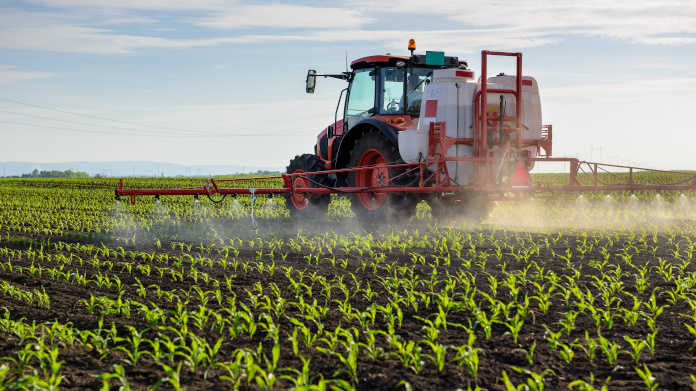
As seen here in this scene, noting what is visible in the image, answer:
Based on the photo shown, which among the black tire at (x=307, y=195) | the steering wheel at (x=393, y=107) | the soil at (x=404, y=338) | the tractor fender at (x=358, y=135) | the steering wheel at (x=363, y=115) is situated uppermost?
the steering wheel at (x=393, y=107)

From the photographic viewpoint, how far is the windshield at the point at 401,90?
11.2 meters

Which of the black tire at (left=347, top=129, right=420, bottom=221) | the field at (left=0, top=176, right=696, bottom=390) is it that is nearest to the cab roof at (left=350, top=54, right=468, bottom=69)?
the black tire at (left=347, top=129, right=420, bottom=221)

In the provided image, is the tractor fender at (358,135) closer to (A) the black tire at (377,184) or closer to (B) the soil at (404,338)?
(A) the black tire at (377,184)

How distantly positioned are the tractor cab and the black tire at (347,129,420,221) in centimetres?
25

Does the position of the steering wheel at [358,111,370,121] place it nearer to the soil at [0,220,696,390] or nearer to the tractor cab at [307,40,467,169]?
the tractor cab at [307,40,467,169]

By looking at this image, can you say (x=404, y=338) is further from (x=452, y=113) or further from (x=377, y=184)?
(x=377, y=184)

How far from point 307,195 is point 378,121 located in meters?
2.34

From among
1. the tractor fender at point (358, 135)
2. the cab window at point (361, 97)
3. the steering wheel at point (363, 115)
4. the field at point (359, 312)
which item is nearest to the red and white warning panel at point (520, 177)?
the field at point (359, 312)

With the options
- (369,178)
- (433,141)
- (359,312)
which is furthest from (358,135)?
(359,312)

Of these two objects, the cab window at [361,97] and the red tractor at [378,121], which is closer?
the red tractor at [378,121]

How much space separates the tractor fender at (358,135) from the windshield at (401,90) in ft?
1.37

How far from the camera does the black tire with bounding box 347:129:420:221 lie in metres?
10.7

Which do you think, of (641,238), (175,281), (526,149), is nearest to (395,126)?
(526,149)

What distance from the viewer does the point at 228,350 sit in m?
4.45
